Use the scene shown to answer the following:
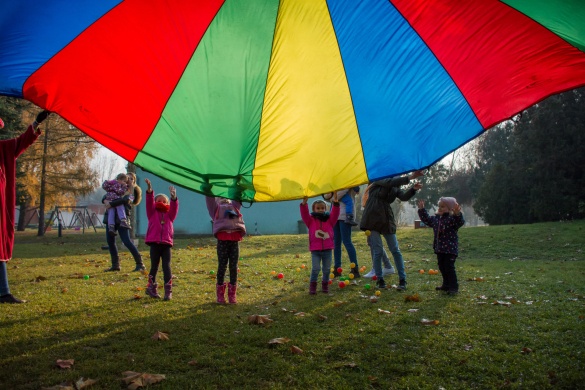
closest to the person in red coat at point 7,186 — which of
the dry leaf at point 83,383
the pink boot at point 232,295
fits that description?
the pink boot at point 232,295

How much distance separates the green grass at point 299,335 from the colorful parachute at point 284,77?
1.59 m

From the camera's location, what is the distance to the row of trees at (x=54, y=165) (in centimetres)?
2606

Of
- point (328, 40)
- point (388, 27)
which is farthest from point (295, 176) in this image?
point (388, 27)

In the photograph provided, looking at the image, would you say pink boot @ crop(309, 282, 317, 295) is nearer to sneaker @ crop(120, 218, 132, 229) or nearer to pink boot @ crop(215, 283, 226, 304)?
pink boot @ crop(215, 283, 226, 304)

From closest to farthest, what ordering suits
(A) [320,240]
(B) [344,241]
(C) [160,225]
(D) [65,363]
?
(D) [65,363], (C) [160,225], (A) [320,240], (B) [344,241]

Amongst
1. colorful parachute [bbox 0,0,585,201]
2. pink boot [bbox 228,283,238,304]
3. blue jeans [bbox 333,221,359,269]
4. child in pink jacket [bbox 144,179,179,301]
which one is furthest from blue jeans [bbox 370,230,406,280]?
child in pink jacket [bbox 144,179,179,301]

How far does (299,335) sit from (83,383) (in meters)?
2.05

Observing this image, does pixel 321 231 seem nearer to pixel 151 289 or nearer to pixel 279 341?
pixel 151 289

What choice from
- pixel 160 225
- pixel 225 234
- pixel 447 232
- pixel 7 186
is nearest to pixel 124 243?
pixel 160 225

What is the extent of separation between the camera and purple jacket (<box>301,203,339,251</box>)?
687cm

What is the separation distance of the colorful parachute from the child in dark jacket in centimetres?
250

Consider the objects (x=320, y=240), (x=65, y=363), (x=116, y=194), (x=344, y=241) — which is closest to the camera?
(x=65, y=363)

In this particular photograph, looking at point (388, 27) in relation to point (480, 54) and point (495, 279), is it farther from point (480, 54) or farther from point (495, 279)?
point (495, 279)

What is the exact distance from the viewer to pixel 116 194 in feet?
31.2
